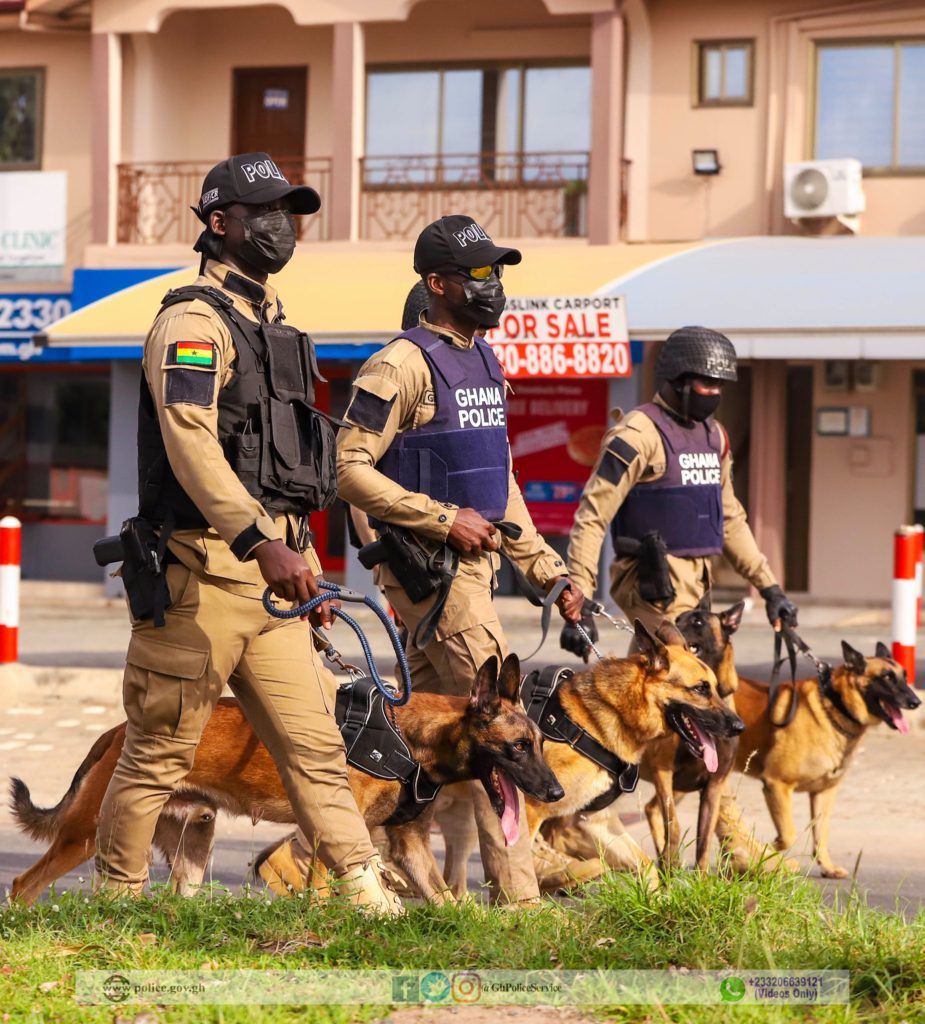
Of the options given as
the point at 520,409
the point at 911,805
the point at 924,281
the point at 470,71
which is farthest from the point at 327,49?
the point at 911,805

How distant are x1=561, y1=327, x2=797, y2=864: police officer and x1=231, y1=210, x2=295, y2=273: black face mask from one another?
7.57 feet

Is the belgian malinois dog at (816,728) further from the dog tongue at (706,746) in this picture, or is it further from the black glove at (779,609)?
the dog tongue at (706,746)

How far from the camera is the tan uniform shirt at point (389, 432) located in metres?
5.16

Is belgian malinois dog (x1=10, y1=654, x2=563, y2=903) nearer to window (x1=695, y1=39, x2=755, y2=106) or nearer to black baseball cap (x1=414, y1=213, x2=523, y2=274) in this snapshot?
black baseball cap (x1=414, y1=213, x2=523, y2=274)

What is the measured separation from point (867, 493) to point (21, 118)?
1143 centimetres

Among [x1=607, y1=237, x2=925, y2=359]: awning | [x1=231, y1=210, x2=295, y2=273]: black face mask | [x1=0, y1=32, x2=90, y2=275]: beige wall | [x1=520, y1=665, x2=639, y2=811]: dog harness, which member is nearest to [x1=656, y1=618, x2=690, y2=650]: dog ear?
[x1=520, y1=665, x2=639, y2=811]: dog harness

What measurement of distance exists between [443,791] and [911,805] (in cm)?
351

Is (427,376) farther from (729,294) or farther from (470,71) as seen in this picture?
(470,71)

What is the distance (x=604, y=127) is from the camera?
59.1 feet

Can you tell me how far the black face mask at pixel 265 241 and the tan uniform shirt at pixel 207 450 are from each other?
0.22ft

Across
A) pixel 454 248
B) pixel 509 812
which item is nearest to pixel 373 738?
pixel 509 812

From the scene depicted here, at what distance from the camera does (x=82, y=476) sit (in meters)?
21.2

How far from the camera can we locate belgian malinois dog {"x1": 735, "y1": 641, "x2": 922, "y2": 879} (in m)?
6.96

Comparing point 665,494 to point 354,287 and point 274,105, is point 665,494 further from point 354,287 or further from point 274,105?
point 274,105
